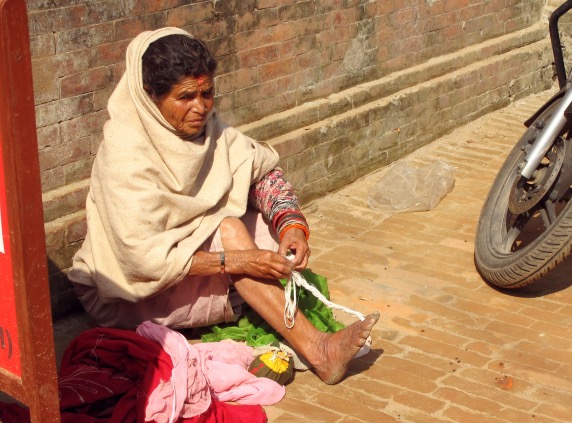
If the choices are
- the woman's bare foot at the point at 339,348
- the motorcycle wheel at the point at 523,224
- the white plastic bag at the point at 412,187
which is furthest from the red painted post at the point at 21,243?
the white plastic bag at the point at 412,187

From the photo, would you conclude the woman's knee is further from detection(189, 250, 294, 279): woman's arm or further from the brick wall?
the brick wall

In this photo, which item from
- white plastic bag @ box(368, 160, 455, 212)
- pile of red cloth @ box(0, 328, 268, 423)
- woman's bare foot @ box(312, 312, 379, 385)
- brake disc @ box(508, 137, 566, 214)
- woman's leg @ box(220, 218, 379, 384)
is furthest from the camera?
white plastic bag @ box(368, 160, 455, 212)

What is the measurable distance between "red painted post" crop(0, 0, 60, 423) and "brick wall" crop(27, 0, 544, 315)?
1.90 metres

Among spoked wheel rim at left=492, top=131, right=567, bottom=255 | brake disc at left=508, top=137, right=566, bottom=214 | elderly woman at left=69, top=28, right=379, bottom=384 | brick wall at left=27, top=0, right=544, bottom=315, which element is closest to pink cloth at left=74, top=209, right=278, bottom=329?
elderly woman at left=69, top=28, right=379, bottom=384

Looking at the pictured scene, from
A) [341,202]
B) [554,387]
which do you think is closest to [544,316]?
[554,387]

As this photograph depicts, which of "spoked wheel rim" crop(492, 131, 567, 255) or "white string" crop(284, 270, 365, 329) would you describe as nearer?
"white string" crop(284, 270, 365, 329)

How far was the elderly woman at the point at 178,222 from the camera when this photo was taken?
4188mm

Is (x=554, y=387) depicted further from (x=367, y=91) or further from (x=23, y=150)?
(x=367, y=91)

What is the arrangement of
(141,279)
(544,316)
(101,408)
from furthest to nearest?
(544,316)
(141,279)
(101,408)

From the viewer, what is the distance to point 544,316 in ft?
16.2

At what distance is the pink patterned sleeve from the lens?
4543mm

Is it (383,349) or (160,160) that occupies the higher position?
(160,160)

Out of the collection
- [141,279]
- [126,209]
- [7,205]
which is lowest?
[141,279]

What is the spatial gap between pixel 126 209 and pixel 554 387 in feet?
6.28
